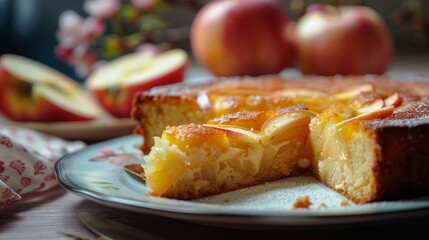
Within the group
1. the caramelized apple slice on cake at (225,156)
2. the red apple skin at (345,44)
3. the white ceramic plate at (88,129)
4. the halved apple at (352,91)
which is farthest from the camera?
the red apple skin at (345,44)

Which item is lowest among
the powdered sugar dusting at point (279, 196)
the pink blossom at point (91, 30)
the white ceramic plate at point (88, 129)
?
the powdered sugar dusting at point (279, 196)

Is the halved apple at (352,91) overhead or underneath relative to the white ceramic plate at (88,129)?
overhead

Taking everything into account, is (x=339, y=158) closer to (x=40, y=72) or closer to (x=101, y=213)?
(x=101, y=213)

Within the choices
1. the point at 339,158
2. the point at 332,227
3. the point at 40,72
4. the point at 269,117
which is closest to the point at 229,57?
the point at 40,72

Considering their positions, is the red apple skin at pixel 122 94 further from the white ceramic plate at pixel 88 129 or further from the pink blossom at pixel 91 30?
the pink blossom at pixel 91 30

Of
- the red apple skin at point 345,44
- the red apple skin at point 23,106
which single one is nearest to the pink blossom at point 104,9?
the red apple skin at point 23,106

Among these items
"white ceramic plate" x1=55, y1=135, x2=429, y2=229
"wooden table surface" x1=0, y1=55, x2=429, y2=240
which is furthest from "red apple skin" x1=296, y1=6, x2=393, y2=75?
"wooden table surface" x1=0, y1=55, x2=429, y2=240

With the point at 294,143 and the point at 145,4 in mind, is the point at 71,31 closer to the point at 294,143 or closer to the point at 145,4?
the point at 145,4
